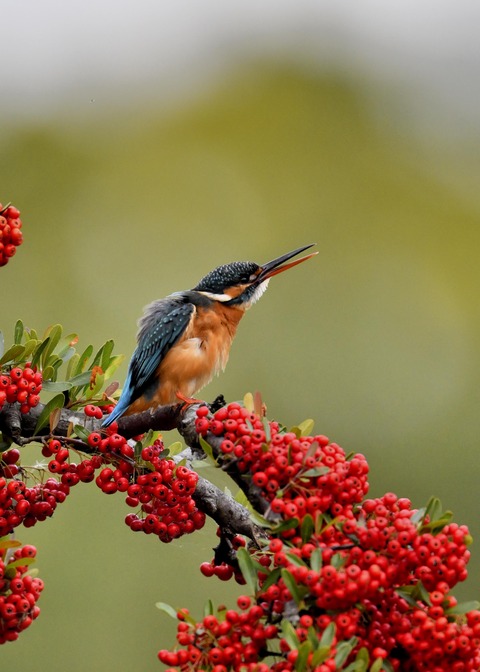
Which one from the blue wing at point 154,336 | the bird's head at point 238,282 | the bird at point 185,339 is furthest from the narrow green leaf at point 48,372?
the bird's head at point 238,282

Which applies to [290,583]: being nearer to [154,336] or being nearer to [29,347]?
[29,347]

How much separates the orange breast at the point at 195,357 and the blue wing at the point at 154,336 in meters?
0.03

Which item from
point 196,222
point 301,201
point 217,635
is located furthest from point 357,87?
point 217,635

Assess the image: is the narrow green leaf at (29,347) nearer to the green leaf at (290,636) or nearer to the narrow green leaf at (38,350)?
the narrow green leaf at (38,350)

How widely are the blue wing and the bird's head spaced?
0.27 m

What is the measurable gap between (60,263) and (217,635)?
637 centimetres

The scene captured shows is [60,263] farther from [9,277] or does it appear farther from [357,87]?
[357,87]

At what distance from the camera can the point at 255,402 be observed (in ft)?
8.30

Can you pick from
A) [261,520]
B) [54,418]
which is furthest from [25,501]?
[261,520]

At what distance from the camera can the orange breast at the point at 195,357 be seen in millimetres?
3719

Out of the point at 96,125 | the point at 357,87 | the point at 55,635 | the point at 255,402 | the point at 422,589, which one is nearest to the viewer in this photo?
the point at 422,589

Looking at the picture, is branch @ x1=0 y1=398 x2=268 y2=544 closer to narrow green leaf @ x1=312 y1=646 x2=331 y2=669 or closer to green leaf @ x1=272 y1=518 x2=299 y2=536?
green leaf @ x1=272 y1=518 x2=299 y2=536

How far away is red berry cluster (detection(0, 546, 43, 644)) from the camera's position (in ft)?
7.47

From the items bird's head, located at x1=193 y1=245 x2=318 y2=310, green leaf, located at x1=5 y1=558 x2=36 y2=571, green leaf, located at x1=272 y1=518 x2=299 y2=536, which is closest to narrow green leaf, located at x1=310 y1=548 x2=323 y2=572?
green leaf, located at x1=272 y1=518 x2=299 y2=536
